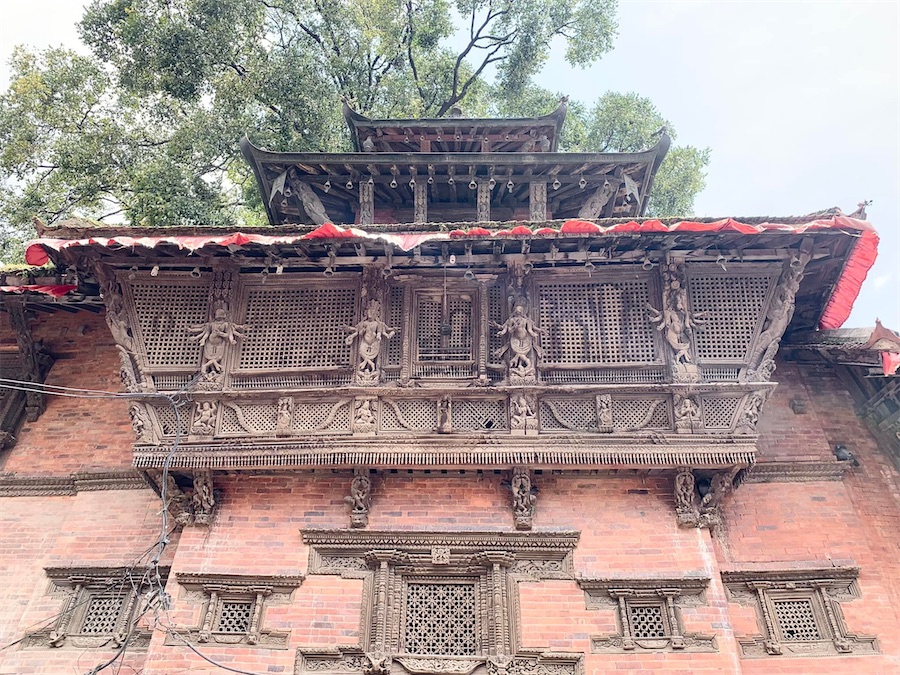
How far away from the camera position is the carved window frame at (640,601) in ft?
18.7

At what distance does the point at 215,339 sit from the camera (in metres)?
6.82

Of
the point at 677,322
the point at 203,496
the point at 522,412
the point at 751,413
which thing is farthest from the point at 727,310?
the point at 203,496

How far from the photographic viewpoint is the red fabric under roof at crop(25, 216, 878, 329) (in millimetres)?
5949

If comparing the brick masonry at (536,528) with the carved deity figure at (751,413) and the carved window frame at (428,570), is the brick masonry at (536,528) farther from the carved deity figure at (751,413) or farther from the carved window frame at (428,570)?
the carved deity figure at (751,413)

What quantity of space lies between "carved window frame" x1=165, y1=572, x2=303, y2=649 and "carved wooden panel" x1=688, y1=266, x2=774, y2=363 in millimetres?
→ 5015

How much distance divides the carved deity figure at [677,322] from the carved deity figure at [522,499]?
1.92m

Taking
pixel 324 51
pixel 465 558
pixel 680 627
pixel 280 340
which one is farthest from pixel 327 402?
pixel 324 51

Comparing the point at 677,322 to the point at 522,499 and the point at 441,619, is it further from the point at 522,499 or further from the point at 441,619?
the point at 441,619

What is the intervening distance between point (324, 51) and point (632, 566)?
14.0 meters

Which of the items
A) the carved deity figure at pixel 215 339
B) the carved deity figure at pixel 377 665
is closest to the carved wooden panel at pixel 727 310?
the carved deity figure at pixel 377 665

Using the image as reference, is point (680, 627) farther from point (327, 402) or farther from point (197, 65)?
point (197, 65)

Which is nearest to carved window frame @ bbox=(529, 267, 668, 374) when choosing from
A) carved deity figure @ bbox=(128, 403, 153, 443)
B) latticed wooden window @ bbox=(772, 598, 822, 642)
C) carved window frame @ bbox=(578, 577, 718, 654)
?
carved window frame @ bbox=(578, 577, 718, 654)

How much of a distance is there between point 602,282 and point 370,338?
108 inches

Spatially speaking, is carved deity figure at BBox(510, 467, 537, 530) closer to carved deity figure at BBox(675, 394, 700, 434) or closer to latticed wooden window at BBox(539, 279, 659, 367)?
latticed wooden window at BBox(539, 279, 659, 367)
